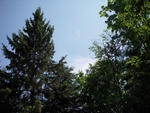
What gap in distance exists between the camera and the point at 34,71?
14.8m

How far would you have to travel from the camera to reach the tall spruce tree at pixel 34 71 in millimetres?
13656

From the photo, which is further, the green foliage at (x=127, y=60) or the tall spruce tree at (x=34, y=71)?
the tall spruce tree at (x=34, y=71)

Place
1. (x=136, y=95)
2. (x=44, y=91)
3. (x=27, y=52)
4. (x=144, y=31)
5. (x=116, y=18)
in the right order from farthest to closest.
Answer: (x=27, y=52), (x=44, y=91), (x=136, y=95), (x=116, y=18), (x=144, y=31)

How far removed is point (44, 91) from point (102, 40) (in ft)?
25.8

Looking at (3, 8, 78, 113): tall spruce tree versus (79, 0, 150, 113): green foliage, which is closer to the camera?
(79, 0, 150, 113): green foliage

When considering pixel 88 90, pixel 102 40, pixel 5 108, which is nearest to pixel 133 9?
pixel 102 40

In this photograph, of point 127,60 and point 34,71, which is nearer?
point 127,60

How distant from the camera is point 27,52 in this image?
15.9 m

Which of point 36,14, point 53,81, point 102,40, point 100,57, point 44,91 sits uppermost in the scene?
point 36,14

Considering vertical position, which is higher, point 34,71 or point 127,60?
point 34,71

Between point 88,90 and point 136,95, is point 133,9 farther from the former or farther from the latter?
point 88,90

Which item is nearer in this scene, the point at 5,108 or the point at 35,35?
the point at 5,108

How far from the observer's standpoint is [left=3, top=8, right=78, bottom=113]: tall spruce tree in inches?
538

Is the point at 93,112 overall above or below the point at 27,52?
below
